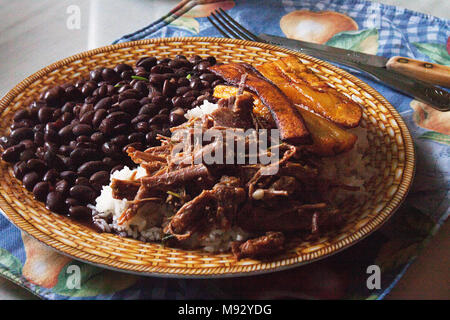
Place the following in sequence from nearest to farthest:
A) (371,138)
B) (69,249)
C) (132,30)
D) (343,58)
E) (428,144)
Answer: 1. (69,249)
2. (371,138)
3. (428,144)
4. (343,58)
5. (132,30)

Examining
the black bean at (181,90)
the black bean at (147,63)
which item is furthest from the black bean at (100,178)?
the black bean at (147,63)

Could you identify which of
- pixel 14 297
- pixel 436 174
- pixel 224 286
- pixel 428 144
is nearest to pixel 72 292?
pixel 14 297

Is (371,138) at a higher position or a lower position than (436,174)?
higher

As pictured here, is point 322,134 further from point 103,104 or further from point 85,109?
point 85,109

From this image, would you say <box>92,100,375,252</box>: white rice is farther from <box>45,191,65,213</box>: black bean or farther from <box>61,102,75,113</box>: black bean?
<box>61,102,75,113</box>: black bean

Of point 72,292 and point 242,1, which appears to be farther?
point 242,1

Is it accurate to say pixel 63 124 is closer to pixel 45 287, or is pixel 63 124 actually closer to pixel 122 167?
pixel 122 167

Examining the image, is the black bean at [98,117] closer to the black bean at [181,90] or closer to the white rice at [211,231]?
the white rice at [211,231]

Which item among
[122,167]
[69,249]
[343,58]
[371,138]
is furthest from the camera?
[343,58]
